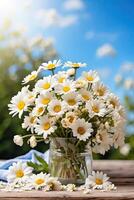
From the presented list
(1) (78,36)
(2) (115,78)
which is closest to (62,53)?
(1) (78,36)

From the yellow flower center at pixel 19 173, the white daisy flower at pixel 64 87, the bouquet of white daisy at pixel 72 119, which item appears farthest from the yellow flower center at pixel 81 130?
the yellow flower center at pixel 19 173

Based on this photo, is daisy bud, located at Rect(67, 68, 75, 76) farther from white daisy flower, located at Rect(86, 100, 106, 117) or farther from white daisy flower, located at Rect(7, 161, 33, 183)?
white daisy flower, located at Rect(7, 161, 33, 183)

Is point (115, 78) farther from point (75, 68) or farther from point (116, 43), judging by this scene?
point (75, 68)

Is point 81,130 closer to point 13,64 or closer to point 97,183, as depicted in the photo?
point 97,183

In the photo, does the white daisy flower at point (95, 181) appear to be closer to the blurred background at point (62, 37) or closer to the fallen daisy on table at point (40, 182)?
the fallen daisy on table at point (40, 182)

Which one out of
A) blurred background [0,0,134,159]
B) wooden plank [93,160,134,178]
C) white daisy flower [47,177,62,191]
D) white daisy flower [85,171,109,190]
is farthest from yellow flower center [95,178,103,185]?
blurred background [0,0,134,159]
